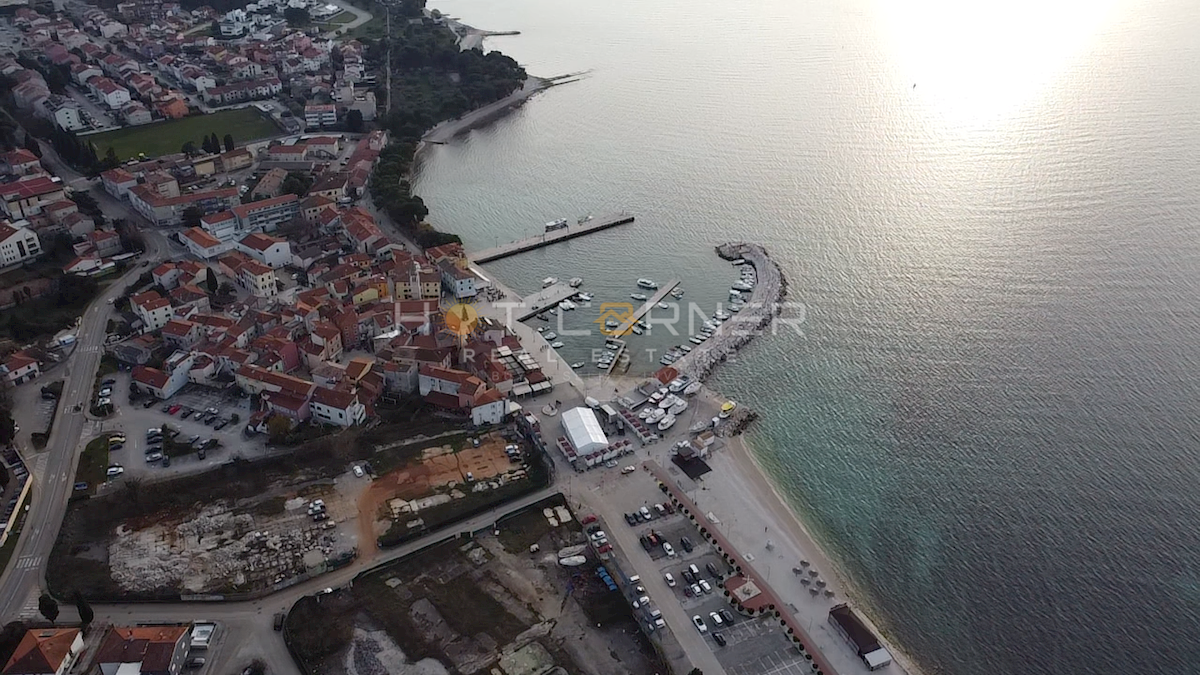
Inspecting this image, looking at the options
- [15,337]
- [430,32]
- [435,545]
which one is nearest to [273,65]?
[430,32]

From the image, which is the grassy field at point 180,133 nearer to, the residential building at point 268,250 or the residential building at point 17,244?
the residential building at point 17,244

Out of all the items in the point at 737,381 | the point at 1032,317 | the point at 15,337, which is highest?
the point at 1032,317

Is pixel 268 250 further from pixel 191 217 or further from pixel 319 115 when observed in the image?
pixel 319 115

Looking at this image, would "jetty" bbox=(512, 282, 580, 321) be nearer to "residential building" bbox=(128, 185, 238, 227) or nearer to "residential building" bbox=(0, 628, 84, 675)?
"residential building" bbox=(128, 185, 238, 227)

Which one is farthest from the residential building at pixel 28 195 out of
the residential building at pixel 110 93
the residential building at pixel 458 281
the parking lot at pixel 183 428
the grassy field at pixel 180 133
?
the residential building at pixel 458 281

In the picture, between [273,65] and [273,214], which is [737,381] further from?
[273,65]
